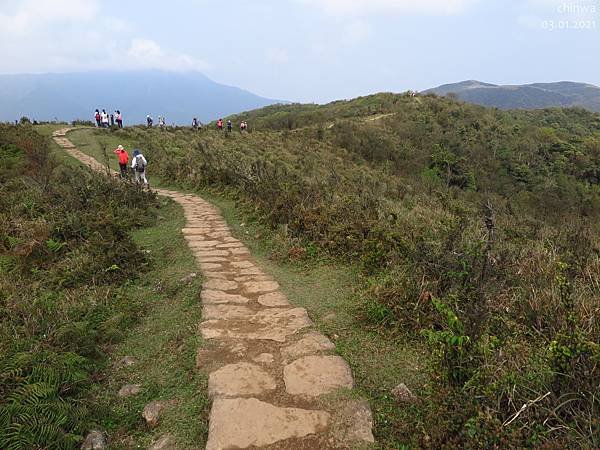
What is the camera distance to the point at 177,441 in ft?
7.74

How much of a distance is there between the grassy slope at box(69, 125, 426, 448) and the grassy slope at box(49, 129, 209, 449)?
1.09 meters

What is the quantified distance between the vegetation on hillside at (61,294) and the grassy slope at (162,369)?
0.13 metres

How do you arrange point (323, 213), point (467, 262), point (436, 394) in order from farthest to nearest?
point (323, 213), point (467, 262), point (436, 394)

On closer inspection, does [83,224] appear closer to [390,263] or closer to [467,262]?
[390,263]

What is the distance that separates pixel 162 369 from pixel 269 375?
3.02 feet

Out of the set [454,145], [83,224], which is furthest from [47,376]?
[454,145]

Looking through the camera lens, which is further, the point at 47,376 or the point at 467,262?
the point at 467,262

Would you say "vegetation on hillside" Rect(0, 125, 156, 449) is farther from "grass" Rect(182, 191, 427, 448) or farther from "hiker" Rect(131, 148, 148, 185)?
"grass" Rect(182, 191, 427, 448)

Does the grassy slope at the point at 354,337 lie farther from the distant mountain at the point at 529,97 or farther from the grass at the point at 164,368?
the distant mountain at the point at 529,97

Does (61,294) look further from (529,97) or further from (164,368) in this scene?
(529,97)

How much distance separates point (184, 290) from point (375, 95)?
51.4m

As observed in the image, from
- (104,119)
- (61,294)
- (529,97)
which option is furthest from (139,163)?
(529,97)

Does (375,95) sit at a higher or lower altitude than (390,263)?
higher

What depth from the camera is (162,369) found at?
3.20m
